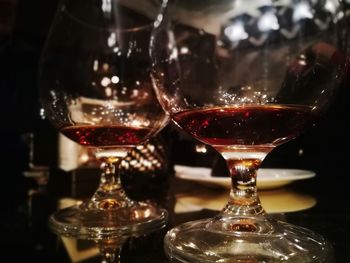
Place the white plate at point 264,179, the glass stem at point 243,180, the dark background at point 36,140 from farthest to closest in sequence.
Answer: the white plate at point 264,179 < the dark background at point 36,140 < the glass stem at point 243,180

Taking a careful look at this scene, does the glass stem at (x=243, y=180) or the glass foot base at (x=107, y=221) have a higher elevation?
the glass stem at (x=243, y=180)

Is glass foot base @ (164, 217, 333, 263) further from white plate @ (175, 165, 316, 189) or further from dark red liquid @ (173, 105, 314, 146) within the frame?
white plate @ (175, 165, 316, 189)

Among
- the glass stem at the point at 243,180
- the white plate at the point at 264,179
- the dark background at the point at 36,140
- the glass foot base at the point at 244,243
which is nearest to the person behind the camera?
the glass foot base at the point at 244,243

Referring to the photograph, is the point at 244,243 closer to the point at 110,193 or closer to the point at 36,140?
the point at 110,193

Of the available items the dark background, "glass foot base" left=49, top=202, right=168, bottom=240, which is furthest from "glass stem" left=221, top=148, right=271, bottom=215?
the dark background

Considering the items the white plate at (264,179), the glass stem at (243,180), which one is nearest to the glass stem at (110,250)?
the glass stem at (243,180)

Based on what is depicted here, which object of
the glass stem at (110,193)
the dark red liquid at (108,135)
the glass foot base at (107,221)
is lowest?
the glass foot base at (107,221)

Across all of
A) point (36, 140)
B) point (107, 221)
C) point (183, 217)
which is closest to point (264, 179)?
point (183, 217)

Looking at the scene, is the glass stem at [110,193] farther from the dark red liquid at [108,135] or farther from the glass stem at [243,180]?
the glass stem at [243,180]

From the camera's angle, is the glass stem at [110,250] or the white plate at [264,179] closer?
the glass stem at [110,250]
